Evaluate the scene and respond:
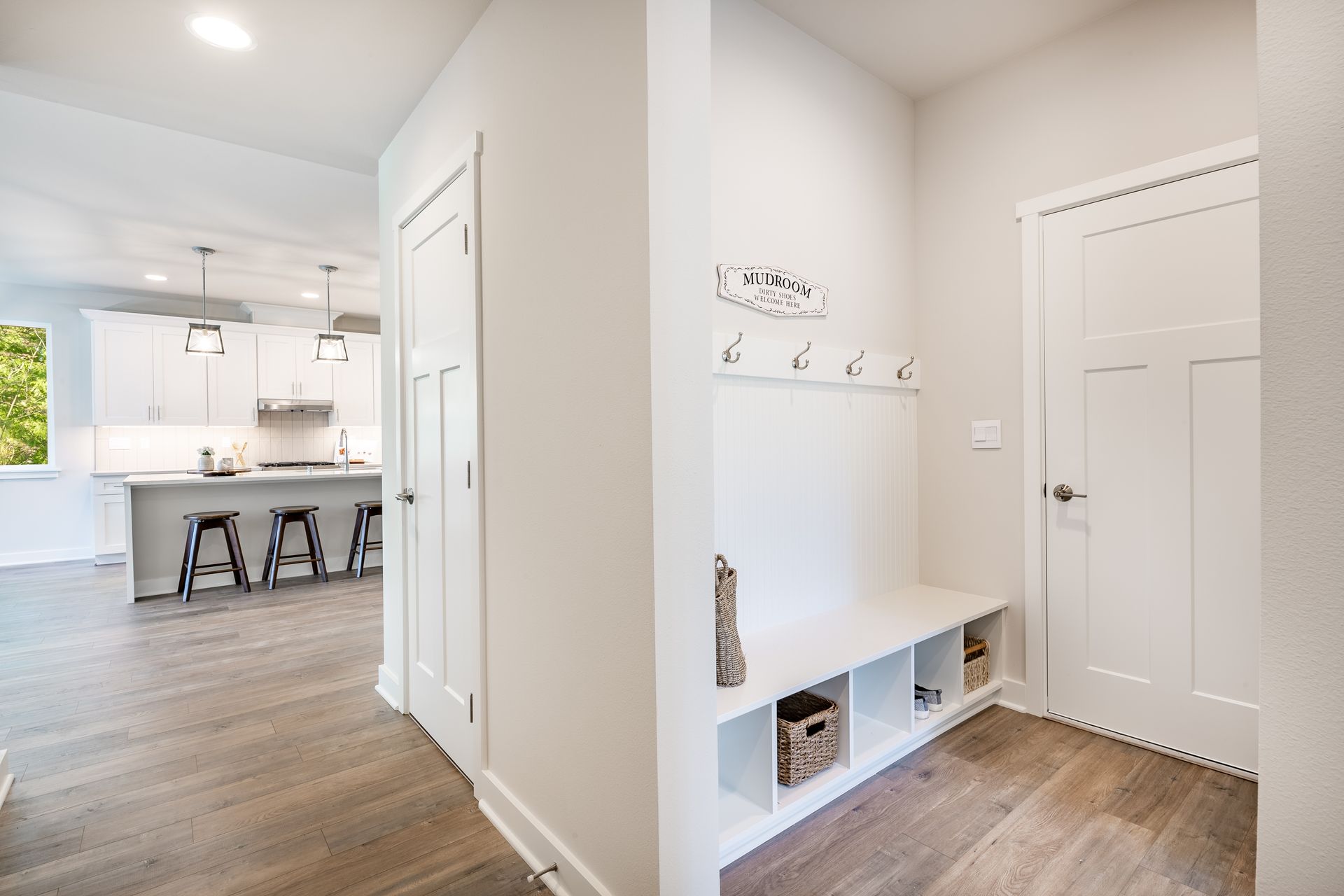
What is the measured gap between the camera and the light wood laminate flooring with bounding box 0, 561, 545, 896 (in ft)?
5.62

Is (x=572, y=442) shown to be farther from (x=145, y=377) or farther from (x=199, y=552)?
(x=145, y=377)

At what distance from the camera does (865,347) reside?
272 centimetres

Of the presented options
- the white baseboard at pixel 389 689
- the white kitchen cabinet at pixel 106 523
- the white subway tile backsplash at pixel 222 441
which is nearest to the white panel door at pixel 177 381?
the white subway tile backsplash at pixel 222 441

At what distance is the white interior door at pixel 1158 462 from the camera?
207 cm

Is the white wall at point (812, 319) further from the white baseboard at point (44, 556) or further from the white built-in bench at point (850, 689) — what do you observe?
the white baseboard at point (44, 556)

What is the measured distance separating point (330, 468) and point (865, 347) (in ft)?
21.3

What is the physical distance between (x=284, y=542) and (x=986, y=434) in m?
5.60

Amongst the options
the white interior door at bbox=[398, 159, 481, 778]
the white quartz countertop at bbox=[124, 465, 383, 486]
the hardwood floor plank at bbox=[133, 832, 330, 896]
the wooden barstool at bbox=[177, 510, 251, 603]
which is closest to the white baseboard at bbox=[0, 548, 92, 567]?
the white quartz countertop at bbox=[124, 465, 383, 486]

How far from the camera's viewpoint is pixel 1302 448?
3.10 feet

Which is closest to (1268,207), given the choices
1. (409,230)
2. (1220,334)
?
(1220,334)

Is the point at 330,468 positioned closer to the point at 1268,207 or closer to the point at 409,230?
the point at 409,230

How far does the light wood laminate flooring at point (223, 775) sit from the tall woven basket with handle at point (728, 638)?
0.76 meters

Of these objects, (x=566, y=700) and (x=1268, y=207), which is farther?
(x=566, y=700)

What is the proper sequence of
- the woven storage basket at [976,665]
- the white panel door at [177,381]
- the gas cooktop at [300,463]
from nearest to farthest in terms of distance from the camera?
1. the woven storage basket at [976,665]
2. the white panel door at [177,381]
3. the gas cooktop at [300,463]
